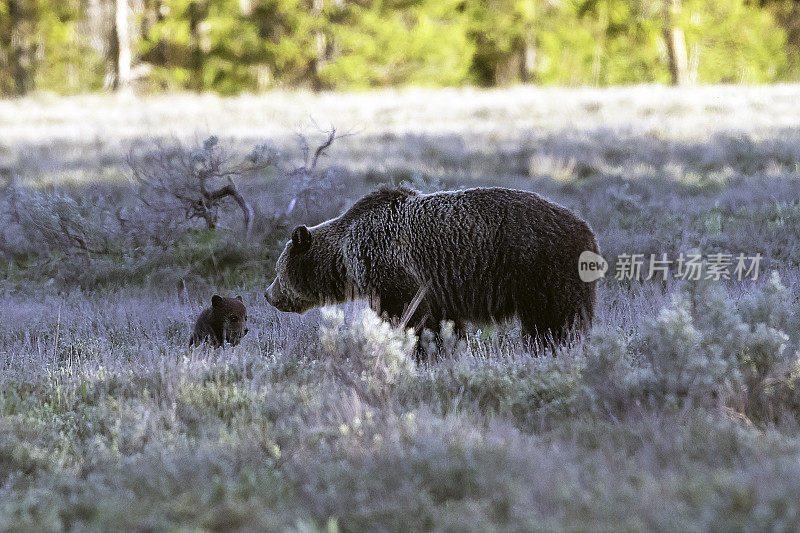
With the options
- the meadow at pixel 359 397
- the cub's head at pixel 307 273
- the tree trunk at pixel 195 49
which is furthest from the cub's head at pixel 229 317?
the tree trunk at pixel 195 49

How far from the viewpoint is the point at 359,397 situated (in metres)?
5.00

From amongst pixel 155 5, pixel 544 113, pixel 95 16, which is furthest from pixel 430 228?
pixel 95 16

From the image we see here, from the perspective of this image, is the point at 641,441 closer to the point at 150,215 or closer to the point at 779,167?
the point at 150,215

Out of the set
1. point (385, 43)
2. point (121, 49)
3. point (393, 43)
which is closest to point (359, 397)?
point (393, 43)

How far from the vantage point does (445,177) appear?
45.1 ft

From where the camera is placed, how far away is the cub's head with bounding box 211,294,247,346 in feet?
23.2

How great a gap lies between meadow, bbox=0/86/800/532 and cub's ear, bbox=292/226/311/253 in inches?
30.6

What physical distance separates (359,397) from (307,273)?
7.39ft

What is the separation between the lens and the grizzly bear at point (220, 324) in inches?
275

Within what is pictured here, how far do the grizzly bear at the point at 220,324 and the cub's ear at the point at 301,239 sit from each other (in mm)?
821

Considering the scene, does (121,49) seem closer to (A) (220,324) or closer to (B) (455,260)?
(A) (220,324)

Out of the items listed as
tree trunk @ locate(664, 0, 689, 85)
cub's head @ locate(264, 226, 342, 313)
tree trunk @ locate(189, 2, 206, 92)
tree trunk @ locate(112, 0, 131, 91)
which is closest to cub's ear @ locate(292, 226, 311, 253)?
cub's head @ locate(264, 226, 342, 313)

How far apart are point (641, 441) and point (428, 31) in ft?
117

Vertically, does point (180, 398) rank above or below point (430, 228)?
below
